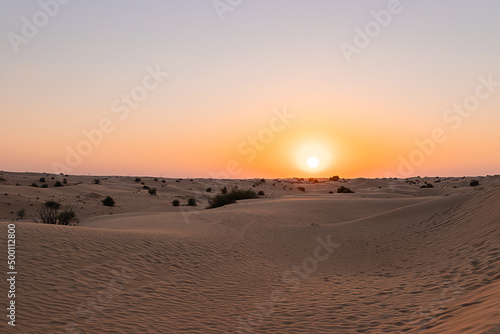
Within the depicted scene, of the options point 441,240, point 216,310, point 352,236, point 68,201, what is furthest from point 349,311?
point 68,201

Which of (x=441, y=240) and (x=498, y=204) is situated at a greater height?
(x=498, y=204)

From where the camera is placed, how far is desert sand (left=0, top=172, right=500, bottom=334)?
7.22 m

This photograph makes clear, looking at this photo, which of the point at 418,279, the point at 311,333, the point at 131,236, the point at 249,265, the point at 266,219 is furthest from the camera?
the point at 266,219

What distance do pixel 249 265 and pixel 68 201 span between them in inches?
1018

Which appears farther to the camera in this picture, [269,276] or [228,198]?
[228,198]

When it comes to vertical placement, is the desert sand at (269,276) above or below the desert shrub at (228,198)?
below

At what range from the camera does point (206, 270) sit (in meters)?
Result: 11.8

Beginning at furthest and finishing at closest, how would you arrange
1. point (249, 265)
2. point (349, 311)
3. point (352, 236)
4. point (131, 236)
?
point (352, 236) < point (131, 236) < point (249, 265) < point (349, 311)

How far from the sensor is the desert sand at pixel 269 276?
722 centimetres

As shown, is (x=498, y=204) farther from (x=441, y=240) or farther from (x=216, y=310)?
(x=216, y=310)

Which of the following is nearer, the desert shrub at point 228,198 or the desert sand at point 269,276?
the desert sand at point 269,276

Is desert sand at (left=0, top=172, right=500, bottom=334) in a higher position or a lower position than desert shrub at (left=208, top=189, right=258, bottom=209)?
lower

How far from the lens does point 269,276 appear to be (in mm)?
11805

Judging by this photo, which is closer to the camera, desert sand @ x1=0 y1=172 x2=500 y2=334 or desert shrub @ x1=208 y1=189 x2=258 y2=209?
desert sand @ x1=0 y1=172 x2=500 y2=334
